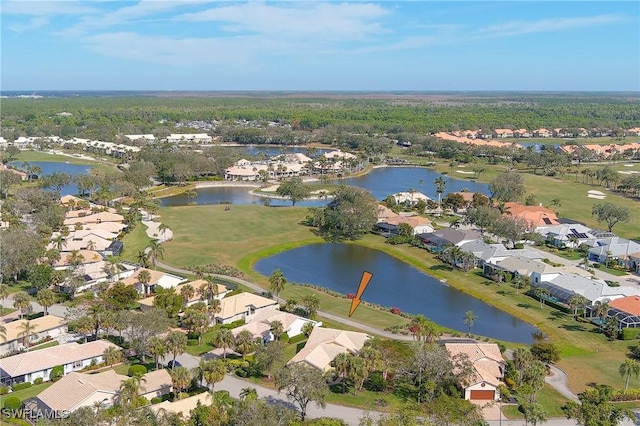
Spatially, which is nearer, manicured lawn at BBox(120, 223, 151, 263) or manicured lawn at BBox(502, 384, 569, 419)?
manicured lawn at BBox(502, 384, 569, 419)

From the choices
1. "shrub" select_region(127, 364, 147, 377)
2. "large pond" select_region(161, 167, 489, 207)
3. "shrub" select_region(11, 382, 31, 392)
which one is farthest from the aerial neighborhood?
"large pond" select_region(161, 167, 489, 207)

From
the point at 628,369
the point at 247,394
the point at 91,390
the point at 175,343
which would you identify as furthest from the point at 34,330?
the point at 628,369

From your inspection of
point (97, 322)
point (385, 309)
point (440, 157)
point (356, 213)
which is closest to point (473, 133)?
point (440, 157)

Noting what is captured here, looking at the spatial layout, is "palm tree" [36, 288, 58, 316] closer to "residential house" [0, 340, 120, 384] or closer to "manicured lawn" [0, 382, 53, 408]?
"residential house" [0, 340, 120, 384]

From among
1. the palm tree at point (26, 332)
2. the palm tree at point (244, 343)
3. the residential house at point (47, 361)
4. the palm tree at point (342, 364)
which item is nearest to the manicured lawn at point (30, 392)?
the residential house at point (47, 361)

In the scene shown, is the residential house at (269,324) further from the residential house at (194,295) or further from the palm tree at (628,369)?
the palm tree at (628,369)

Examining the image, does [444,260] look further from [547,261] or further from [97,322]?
[97,322]
